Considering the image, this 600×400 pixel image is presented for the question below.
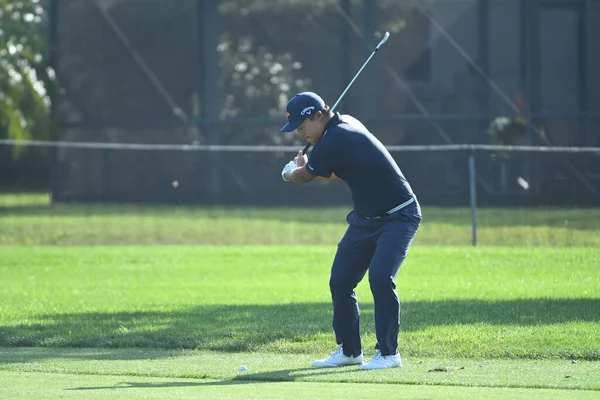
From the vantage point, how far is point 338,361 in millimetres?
8461

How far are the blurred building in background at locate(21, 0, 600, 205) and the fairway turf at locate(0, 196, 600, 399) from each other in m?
2.59

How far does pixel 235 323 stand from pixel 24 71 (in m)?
23.1

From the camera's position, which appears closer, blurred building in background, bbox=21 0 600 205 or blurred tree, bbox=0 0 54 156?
blurred building in background, bbox=21 0 600 205

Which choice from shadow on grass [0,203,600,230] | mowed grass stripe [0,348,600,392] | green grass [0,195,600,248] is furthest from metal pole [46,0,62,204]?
mowed grass stripe [0,348,600,392]

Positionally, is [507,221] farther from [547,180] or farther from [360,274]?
[360,274]

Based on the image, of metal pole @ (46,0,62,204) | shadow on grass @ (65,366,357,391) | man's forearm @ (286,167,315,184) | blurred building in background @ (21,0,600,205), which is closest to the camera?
shadow on grass @ (65,366,357,391)

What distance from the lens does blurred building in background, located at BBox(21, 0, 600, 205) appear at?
23.6m

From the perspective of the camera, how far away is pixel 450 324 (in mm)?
10258

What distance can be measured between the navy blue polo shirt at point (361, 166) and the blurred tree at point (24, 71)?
73.0 ft

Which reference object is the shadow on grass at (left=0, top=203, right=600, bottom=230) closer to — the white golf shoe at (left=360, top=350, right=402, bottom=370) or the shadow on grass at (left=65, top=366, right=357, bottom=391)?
the white golf shoe at (left=360, top=350, right=402, bottom=370)

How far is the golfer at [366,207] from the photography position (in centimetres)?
815

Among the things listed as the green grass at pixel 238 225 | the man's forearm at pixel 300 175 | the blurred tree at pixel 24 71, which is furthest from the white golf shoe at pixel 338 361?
the blurred tree at pixel 24 71

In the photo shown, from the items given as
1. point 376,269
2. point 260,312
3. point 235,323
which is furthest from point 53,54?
point 376,269

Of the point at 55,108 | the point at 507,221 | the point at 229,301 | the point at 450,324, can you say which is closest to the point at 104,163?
the point at 55,108
